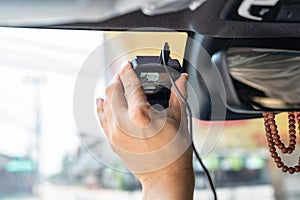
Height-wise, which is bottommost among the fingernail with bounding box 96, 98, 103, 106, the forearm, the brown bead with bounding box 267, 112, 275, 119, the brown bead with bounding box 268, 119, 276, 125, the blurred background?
the forearm

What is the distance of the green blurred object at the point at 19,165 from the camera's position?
2.12 m

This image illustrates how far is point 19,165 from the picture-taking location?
7.43 feet

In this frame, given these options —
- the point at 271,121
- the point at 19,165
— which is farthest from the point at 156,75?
the point at 19,165

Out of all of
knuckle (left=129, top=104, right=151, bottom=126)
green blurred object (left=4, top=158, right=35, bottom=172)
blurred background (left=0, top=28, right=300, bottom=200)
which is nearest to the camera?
knuckle (left=129, top=104, right=151, bottom=126)

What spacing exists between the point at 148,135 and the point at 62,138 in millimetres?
1111

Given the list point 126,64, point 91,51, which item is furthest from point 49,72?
point 126,64

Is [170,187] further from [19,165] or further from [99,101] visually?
[19,165]

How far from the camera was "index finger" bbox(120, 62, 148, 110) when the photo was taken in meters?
0.83

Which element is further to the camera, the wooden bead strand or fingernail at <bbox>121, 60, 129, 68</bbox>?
the wooden bead strand

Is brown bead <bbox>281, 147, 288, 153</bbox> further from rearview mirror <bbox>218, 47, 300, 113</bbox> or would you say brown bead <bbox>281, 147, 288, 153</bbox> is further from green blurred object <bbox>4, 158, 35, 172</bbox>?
green blurred object <bbox>4, 158, 35, 172</bbox>

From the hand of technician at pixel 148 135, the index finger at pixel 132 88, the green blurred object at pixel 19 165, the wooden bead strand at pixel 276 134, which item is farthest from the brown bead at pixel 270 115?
the green blurred object at pixel 19 165

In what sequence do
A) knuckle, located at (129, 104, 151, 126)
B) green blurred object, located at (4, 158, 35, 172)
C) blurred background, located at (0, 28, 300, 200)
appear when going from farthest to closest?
green blurred object, located at (4, 158, 35, 172) < blurred background, located at (0, 28, 300, 200) < knuckle, located at (129, 104, 151, 126)

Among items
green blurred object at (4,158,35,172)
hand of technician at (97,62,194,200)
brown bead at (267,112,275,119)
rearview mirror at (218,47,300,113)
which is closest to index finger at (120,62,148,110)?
hand of technician at (97,62,194,200)

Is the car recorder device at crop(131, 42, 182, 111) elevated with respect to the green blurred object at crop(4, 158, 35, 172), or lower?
lower
